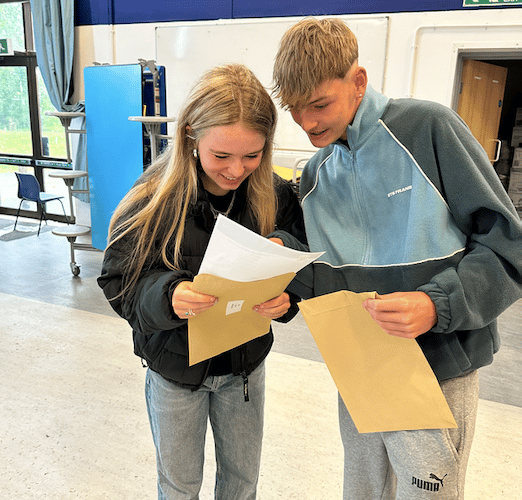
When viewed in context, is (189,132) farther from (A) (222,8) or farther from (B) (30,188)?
(B) (30,188)

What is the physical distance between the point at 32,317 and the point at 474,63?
4807 millimetres

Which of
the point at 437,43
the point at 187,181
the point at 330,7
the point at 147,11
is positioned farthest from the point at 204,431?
the point at 147,11

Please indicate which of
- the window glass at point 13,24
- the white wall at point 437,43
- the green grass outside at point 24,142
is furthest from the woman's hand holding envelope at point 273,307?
the window glass at point 13,24

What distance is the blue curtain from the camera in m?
6.05

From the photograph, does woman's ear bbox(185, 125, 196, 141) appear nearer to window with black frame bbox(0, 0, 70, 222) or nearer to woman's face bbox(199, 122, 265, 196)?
woman's face bbox(199, 122, 265, 196)

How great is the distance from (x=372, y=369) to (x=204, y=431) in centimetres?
52

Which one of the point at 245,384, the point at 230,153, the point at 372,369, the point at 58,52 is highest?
the point at 58,52

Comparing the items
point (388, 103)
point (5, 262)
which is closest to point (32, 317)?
Answer: point (5, 262)

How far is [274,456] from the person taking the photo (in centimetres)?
212

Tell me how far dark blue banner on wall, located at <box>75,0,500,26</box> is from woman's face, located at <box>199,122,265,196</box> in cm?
380

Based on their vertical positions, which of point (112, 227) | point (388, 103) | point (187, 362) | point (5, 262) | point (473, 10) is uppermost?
A: point (473, 10)

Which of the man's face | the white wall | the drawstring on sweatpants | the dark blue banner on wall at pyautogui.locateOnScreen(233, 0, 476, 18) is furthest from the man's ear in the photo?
the white wall

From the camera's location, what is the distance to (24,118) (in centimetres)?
695

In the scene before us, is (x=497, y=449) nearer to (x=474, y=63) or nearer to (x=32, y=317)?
(x=32, y=317)
